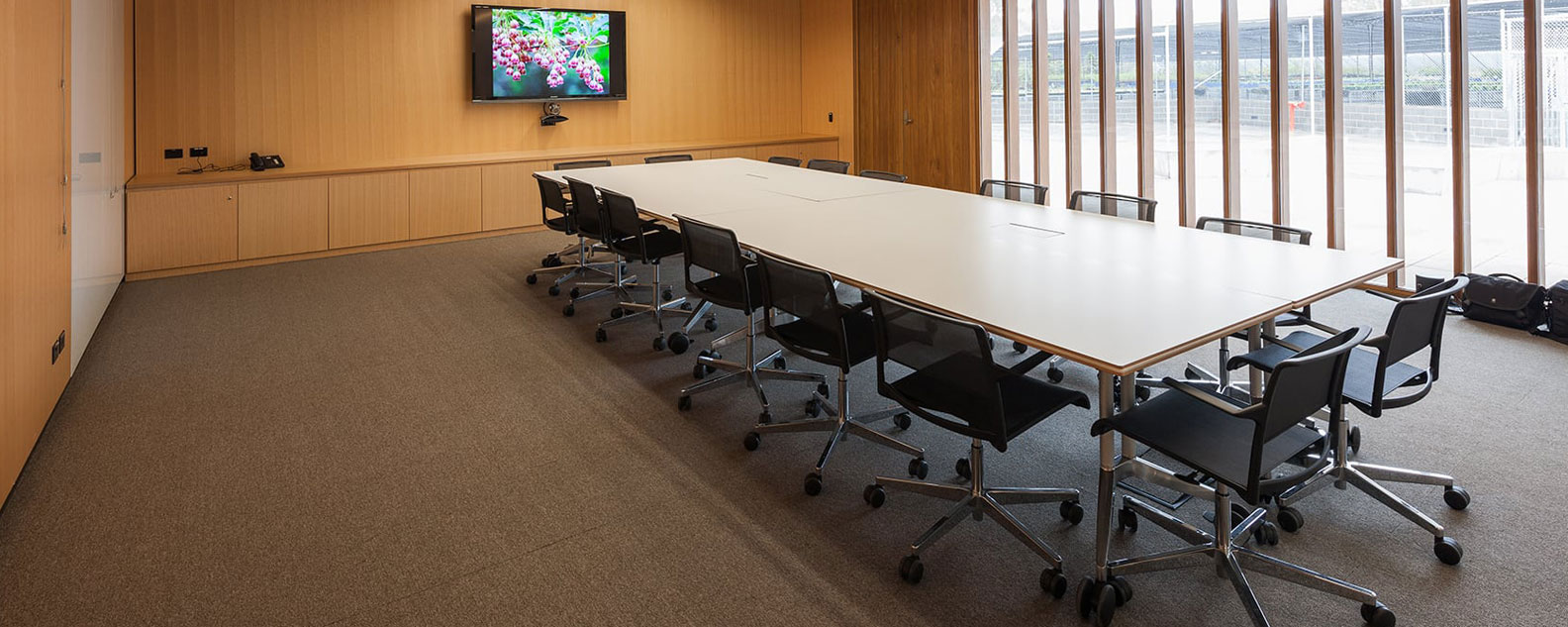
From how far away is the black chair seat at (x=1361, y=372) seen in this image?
2779mm

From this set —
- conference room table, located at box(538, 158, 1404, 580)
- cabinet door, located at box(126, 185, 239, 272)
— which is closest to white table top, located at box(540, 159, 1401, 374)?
conference room table, located at box(538, 158, 1404, 580)

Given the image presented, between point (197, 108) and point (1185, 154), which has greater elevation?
point (197, 108)

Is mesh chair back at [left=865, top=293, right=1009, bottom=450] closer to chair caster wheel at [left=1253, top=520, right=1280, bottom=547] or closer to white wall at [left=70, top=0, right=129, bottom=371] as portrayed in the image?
chair caster wheel at [left=1253, top=520, right=1280, bottom=547]

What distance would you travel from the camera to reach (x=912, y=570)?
104 inches

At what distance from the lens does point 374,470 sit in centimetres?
347

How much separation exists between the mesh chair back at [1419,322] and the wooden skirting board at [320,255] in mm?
7250

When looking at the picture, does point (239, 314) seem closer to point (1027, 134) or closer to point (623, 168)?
point (623, 168)

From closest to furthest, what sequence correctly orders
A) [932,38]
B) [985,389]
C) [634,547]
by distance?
1. [985,389]
2. [634,547]
3. [932,38]

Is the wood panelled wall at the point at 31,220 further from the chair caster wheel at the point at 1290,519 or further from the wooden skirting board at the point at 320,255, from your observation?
the chair caster wheel at the point at 1290,519

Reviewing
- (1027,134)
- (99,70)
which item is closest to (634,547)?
(99,70)

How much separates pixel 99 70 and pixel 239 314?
172 cm

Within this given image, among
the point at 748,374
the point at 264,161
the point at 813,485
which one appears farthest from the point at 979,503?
the point at 264,161

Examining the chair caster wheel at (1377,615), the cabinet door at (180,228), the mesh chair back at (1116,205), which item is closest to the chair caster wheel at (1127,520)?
the chair caster wheel at (1377,615)

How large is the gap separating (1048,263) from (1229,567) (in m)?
1.35
